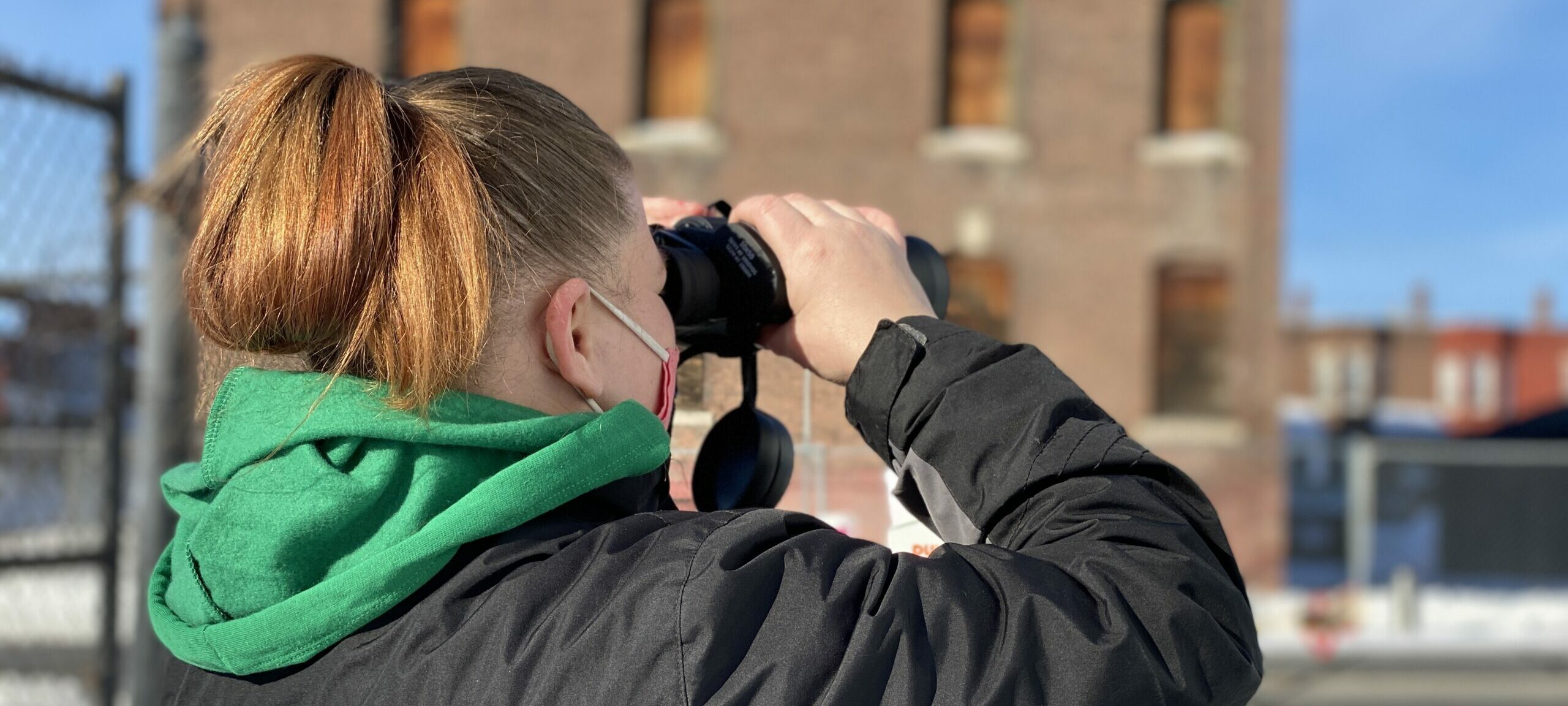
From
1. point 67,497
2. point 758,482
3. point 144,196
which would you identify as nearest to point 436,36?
point 67,497

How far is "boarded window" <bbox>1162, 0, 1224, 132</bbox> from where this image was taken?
491 inches

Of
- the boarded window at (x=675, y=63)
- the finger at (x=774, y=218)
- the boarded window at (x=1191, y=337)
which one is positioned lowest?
the boarded window at (x=1191, y=337)

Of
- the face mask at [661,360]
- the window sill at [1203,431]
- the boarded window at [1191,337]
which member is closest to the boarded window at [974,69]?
the boarded window at [1191,337]

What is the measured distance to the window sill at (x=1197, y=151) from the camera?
1221cm

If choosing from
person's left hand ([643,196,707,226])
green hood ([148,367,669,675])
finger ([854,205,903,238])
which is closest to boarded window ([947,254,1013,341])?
finger ([854,205,903,238])

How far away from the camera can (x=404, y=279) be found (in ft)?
3.09

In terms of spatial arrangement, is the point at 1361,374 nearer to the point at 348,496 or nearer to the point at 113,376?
the point at 113,376

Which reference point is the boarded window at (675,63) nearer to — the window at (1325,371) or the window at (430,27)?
the window at (430,27)

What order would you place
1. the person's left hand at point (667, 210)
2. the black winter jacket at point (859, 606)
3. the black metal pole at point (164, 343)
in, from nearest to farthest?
the black winter jacket at point (859, 606) < the person's left hand at point (667, 210) < the black metal pole at point (164, 343)

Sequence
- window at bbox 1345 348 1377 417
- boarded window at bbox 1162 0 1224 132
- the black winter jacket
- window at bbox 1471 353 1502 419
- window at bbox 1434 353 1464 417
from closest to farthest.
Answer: the black winter jacket → boarded window at bbox 1162 0 1224 132 → window at bbox 1345 348 1377 417 → window at bbox 1434 353 1464 417 → window at bbox 1471 353 1502 419

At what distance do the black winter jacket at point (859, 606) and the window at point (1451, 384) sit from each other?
40.3 meters

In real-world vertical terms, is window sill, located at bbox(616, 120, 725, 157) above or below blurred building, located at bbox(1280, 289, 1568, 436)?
above

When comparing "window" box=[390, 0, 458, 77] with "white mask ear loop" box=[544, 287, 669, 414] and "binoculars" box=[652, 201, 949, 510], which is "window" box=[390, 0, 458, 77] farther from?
"white mask ear loop" box=[544, 287, 669, 414]

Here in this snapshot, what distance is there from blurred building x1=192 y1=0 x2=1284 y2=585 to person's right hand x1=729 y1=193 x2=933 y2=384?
35.5 ft
